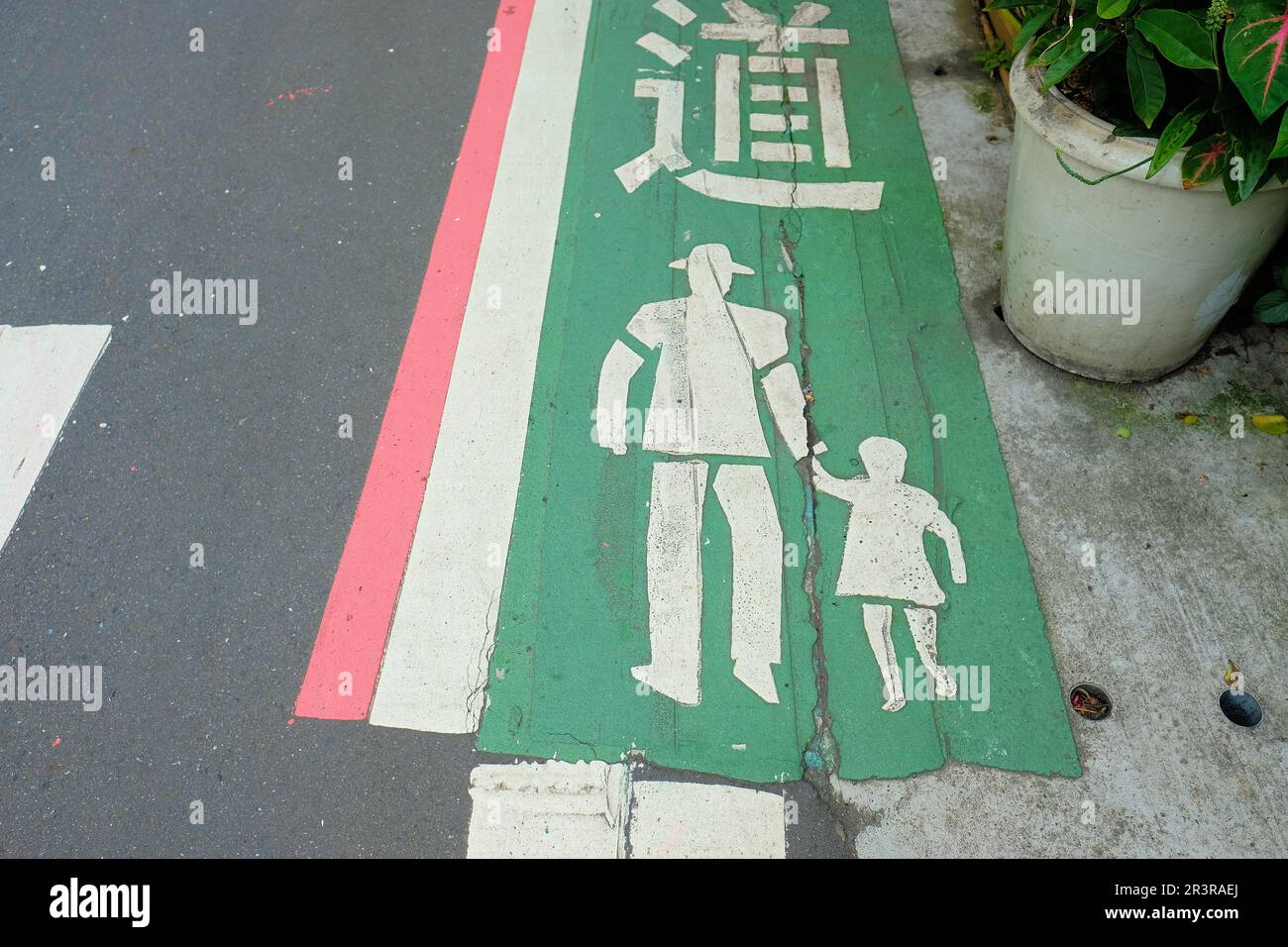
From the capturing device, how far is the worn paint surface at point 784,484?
2.56m

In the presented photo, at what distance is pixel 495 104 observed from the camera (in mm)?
4328

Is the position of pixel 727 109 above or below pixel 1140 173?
below

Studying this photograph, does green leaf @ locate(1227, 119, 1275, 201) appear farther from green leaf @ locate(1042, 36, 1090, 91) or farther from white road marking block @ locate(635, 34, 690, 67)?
white road marking block @ locate(635, 34, 690, 67)

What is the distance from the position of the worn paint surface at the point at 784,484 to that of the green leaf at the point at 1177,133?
0.96 metres

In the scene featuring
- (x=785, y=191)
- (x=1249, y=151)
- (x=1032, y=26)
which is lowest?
(x=785, y=191)

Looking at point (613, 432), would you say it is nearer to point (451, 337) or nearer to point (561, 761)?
point (451, 337)

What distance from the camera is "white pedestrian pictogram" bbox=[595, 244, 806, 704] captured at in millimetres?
2717

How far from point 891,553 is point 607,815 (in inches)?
46.4

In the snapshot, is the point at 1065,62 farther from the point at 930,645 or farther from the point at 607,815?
the point at 607,815

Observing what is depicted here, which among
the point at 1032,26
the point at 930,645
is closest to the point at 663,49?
the point at 1032,26

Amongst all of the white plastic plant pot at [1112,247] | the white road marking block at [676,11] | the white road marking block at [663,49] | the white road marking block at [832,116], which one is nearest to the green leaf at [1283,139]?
the white plastic plant pot at [1112,247]

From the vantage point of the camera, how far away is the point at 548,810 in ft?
8.03

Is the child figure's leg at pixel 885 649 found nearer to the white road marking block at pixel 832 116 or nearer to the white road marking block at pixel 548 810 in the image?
the white road marking block at pixel 548 810
